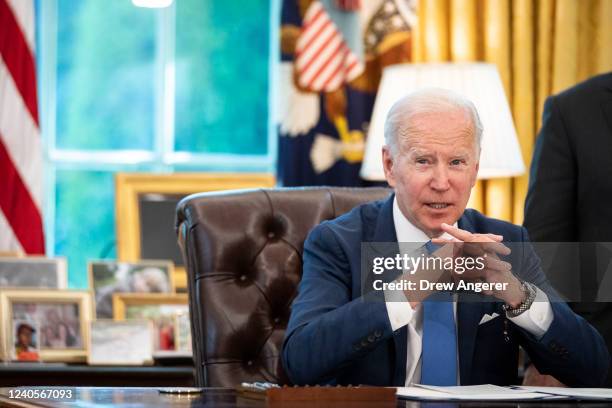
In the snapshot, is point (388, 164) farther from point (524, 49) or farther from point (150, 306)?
point (524, 49)

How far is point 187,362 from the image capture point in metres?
3.27

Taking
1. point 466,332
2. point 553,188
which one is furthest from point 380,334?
point 553,188

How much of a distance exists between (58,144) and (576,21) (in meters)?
2.19

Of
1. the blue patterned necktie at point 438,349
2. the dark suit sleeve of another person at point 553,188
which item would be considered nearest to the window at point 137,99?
the dark suit sleeve of another person at point 553,188

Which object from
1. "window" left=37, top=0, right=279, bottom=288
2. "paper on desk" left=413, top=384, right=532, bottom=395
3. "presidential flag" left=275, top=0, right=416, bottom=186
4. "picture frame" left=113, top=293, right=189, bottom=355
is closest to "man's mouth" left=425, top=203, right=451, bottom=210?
"paper on desk" left=413, top=384, right=532, bottom=395

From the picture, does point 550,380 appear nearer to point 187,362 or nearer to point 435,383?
point 435,383

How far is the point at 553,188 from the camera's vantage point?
256cm

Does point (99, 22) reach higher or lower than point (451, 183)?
higher

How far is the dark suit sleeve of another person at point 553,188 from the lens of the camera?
252 centimetres

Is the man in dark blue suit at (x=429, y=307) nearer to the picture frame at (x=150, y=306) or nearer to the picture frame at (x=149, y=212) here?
the picture frame at (x=150, y=306)

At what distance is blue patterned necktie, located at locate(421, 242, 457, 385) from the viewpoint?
195 cm

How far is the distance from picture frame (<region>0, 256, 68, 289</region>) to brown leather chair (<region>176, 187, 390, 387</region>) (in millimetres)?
1165

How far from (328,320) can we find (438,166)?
0.36 m

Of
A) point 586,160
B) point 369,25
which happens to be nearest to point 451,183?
point 586,160
